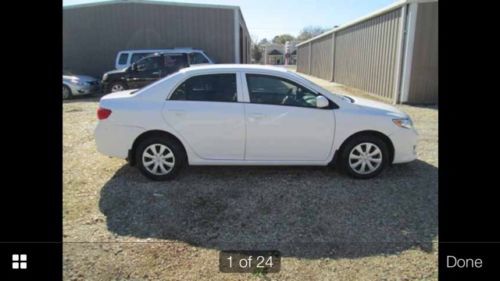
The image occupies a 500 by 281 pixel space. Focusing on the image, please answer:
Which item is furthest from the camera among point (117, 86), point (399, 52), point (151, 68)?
point (117, 86)

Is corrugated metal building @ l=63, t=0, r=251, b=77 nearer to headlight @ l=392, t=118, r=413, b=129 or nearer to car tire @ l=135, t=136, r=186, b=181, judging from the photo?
car tire @ l=135, t=136, r=186, b=181

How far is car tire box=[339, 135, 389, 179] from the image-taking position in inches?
164

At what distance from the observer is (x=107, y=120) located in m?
4.09

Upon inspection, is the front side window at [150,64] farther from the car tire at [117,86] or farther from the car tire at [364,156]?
the car tire at [364,156]

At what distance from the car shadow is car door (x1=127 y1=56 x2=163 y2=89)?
26.4ft

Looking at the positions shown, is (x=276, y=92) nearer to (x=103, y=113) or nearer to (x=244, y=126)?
(x=244, y=126)

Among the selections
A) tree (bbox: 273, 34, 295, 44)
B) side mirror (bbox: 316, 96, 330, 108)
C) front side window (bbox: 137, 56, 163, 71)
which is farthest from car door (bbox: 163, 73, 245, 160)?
tree (bbox: 273, 34, 295, 44)

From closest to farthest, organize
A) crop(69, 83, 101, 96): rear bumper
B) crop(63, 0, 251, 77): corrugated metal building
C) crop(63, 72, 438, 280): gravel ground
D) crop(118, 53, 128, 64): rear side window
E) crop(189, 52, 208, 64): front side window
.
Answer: crop(63, 72, 438, 280): gravel ground, crop(189, 52, 208, 64): front side window, crop(69, 83, 101, 96): rear bumper, crop(118, 53, 128, 64): rear side window, crop(63, 0, 251, 77): corrugated metal building

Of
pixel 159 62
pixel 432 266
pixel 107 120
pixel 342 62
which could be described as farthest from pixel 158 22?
pixel 432 266

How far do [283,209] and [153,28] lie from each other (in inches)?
611

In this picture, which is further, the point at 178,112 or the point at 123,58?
the point at 123,58

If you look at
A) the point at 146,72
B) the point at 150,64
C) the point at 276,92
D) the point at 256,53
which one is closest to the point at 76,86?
the point at 146,72

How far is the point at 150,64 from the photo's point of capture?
12.0 metres
